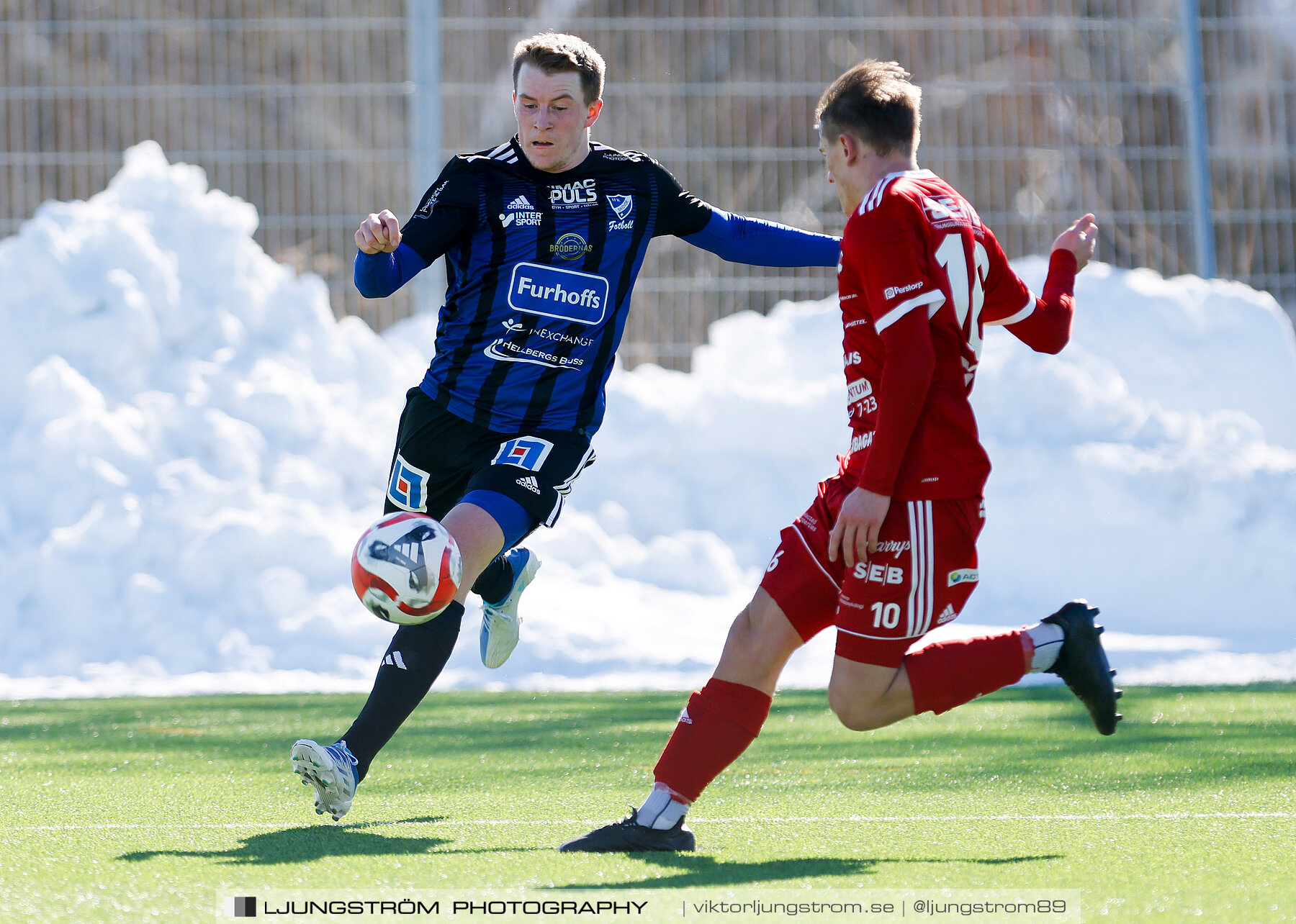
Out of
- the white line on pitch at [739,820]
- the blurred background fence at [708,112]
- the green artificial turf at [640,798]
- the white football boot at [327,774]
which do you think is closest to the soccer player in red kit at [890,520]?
the green artificial turf at [640,798]

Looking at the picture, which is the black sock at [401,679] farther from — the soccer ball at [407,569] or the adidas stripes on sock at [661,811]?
the adidas stripes on sock at [661,811]

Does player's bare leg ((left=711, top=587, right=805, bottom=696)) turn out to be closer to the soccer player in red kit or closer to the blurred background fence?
the soccer player in red kit

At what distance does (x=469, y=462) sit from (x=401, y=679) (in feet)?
2.02

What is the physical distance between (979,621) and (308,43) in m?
5.65

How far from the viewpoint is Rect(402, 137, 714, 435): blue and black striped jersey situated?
4.14 m

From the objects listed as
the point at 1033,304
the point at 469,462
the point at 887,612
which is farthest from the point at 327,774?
the point at 1033,304

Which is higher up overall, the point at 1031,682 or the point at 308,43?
the point at 308,43

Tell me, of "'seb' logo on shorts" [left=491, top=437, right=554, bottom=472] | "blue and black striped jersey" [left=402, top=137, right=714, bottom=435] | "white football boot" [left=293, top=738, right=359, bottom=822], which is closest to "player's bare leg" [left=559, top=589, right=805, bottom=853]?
"white football boot" [left=293, top=738, right=359, bottom=822]

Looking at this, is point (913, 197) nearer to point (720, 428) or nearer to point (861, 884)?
point (861, 884)

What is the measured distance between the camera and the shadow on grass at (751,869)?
2.99 m

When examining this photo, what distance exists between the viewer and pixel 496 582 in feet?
15.6

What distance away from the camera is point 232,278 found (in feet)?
33.9

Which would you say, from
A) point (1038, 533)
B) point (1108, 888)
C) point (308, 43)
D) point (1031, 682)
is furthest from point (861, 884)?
point (308, 43)

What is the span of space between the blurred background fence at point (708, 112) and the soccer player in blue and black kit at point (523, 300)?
236 inches
